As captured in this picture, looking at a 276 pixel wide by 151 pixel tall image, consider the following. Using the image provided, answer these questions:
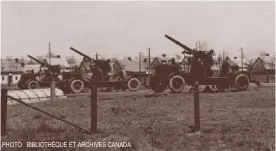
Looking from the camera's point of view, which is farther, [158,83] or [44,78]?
[44,78]

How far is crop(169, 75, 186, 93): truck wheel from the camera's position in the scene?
19.5m

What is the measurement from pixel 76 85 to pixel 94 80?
4.65 feet

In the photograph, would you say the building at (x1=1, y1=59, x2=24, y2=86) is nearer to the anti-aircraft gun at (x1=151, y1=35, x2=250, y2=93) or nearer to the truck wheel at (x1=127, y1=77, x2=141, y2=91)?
the truck wheel at (x1=127, y1=77, x2=141, y2=91)

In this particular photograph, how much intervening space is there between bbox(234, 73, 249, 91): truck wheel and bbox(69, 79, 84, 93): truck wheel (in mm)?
10015

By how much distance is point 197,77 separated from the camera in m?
19.8

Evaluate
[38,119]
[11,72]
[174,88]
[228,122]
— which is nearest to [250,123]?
[228,122]

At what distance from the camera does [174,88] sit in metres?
19.4

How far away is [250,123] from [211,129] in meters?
1.11

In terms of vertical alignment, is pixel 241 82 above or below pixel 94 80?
below

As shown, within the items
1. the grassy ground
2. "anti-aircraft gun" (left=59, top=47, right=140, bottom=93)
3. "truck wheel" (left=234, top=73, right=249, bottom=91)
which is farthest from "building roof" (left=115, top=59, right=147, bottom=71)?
the grassy ground

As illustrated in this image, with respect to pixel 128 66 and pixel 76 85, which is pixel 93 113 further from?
pixel 128 66

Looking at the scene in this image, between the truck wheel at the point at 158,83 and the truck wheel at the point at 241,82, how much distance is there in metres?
3.76

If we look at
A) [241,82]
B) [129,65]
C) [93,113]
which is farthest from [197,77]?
[129,65]

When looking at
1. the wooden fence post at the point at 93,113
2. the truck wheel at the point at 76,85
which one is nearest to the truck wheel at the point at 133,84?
the truck wheel at the point at 76,85
